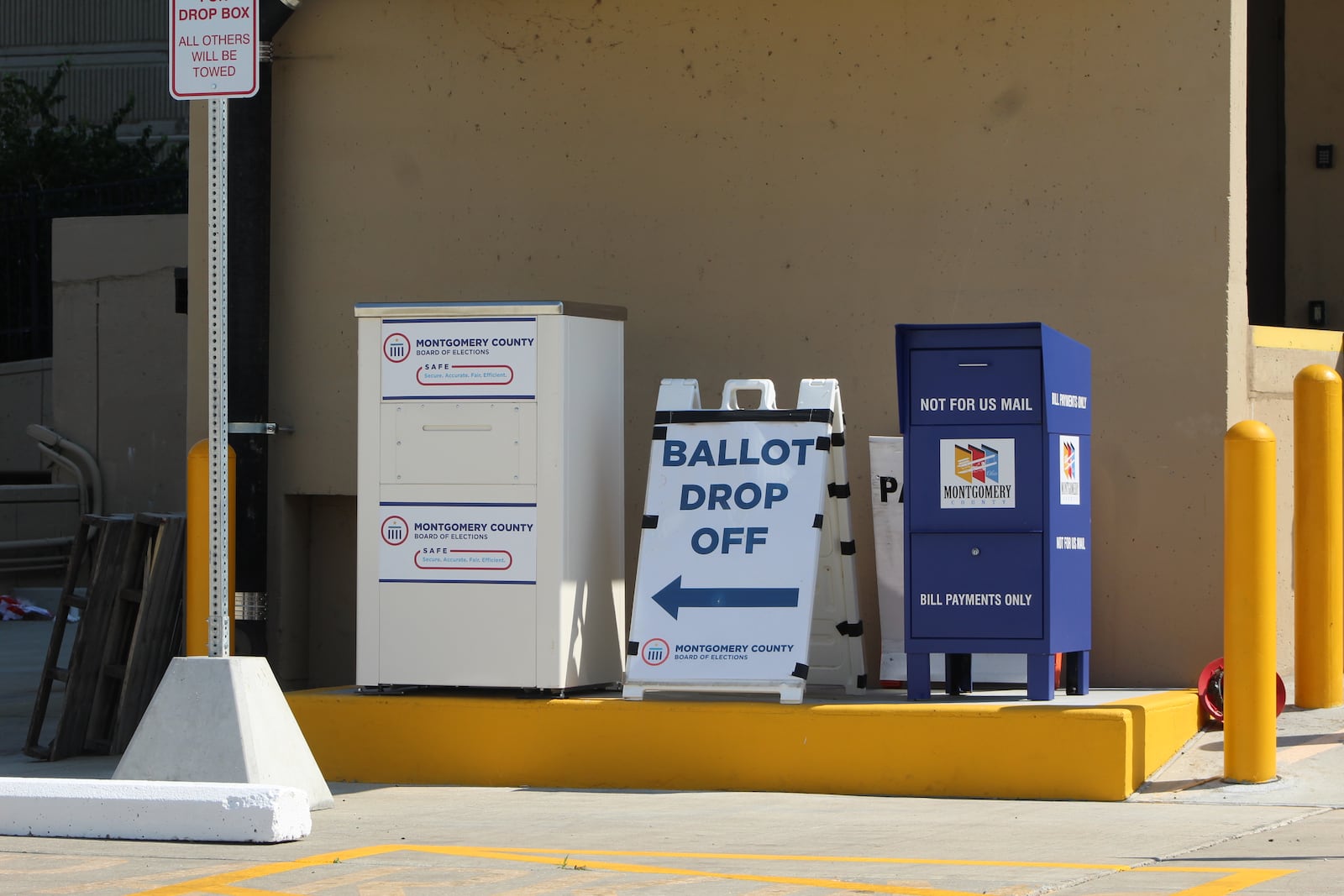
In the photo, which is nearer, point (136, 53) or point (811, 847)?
point (811, 847)

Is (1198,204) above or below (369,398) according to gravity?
above

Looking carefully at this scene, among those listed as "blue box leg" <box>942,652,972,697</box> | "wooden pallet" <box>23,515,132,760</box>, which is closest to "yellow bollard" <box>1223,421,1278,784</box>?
"blue box leg" <box>942,652,972,697</box>

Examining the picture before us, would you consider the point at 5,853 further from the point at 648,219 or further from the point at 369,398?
the point at 648,219

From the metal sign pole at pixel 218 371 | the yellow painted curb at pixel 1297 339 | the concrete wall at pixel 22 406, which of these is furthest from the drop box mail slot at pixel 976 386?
the concrete wall at pixel 22 406

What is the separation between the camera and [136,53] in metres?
41.4

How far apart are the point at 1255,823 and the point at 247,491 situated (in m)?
5.99

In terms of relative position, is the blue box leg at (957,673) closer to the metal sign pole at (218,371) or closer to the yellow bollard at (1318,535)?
the yellow bollard at (1318,535)

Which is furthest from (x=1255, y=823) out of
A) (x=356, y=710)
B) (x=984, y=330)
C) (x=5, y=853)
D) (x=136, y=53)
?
(x=136, y=53)

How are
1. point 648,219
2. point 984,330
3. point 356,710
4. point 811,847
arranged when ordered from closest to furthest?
point 811,847, point 984,330, point 356,710, point 648,219

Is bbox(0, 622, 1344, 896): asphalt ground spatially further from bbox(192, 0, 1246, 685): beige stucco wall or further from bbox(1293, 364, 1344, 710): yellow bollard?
bbox(192, 0, 1246, 685): beige stucco wall

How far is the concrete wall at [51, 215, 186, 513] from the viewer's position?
62.4 feet

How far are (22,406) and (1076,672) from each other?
62.2 feet

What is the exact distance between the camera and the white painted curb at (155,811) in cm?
635

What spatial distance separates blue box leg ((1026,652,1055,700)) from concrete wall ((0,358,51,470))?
60.7ft
